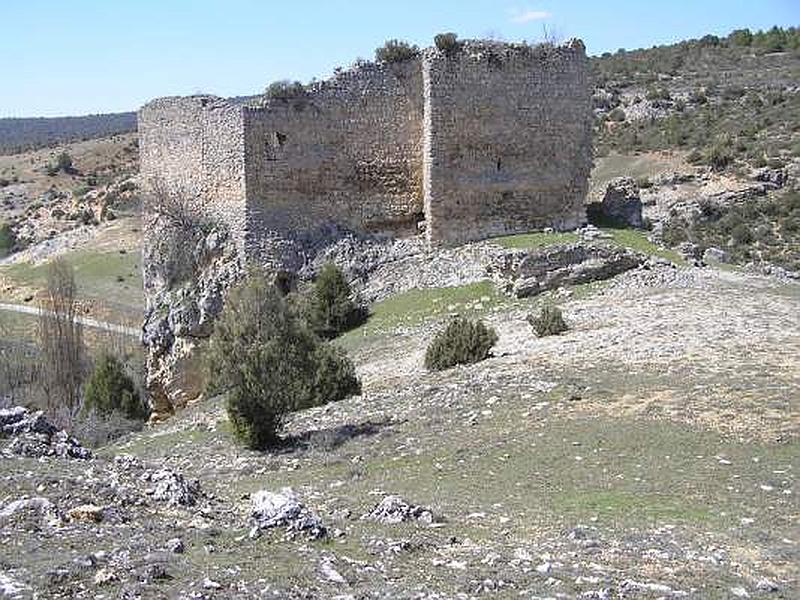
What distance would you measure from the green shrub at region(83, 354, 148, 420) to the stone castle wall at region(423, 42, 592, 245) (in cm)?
791

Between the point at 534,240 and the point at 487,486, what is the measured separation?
1303cm

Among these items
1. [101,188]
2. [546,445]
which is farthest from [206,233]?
[101,188]

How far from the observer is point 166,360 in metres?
24.0

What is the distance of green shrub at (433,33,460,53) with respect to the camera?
22.7 m

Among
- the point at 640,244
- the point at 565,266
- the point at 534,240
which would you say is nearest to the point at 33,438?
the point at 565,266

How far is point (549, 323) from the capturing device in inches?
656

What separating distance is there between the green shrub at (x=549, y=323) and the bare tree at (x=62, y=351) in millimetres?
13648

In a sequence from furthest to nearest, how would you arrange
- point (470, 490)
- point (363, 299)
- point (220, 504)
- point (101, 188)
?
point (101, 188)
point (363, 299)
point (470, 490)
point (220, 504)

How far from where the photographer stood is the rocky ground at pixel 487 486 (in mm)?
7008

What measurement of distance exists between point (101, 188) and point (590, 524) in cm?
7193

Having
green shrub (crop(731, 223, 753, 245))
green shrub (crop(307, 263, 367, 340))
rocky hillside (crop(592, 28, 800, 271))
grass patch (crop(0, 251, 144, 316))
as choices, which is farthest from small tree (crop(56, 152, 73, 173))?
green shrub (crop(307, 263, 367, 340))

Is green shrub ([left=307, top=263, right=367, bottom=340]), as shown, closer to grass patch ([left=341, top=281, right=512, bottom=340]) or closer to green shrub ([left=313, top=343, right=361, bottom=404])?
grass patch ([left=341, top=281, right=512, bottom=340])

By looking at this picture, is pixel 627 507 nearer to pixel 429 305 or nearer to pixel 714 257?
pixel 429 305

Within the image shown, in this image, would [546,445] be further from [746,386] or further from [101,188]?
[101,188]
